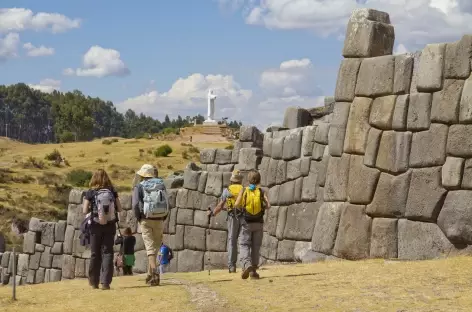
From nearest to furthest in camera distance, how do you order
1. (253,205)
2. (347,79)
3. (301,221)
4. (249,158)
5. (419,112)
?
(253,205)
(419,112)
(347,79)
(301,221)
(249,158)

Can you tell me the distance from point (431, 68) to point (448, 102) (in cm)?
64

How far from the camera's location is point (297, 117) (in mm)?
21000

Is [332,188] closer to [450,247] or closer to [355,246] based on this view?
[355,246]

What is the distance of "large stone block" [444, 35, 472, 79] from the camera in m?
13.8

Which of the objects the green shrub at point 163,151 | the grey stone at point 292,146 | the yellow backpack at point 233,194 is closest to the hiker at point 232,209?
the yellow backpack at point 233,194

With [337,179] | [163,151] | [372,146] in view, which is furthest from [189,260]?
[163,151]

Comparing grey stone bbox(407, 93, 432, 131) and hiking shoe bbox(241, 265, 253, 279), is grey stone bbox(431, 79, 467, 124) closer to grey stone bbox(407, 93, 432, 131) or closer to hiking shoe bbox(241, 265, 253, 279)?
grey stone bbox(407, 93, 432, 131)

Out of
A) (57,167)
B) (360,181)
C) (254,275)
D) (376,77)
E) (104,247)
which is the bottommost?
(254,275)

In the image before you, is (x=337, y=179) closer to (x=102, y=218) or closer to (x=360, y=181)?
(x=360, y=181)

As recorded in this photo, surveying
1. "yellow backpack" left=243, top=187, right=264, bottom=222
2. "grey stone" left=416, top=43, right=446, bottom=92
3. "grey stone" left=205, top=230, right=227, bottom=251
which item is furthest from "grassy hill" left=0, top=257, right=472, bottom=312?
"grey stone" left=205, top=230, right=227, bottom=251

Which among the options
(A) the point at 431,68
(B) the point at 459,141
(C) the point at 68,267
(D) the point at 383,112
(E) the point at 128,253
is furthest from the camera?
(C) the point at 68,267

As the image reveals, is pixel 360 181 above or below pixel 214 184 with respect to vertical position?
above

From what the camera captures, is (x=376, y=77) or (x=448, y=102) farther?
(x=376, y=77)

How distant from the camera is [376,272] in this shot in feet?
42.4
